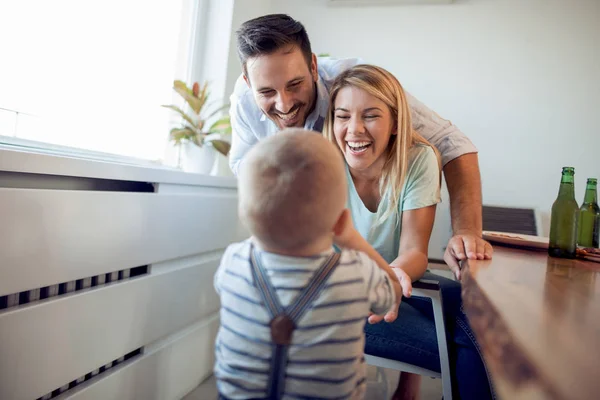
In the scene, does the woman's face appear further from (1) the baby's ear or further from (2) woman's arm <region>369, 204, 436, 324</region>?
(1) the baby's ear

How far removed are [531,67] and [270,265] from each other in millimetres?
3184

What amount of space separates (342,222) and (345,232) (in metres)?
0.03

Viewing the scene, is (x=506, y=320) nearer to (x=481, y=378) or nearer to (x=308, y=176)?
(x=308, y=176)

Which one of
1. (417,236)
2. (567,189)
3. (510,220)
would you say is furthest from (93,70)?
(510,220)

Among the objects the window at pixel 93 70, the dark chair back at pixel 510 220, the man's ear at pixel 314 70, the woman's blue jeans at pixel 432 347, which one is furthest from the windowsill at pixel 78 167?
the dark chair back at pixel 510 220

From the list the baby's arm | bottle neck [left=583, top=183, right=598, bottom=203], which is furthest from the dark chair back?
the baby's arm

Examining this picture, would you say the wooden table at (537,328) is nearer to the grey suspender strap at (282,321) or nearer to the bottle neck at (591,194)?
the grey suspender strap at (282,321)

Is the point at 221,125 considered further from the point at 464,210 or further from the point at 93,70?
the point at 464,210

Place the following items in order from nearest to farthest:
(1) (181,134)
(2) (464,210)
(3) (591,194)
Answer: (2) (464,210), (3) (591,194), (1) (181,134)

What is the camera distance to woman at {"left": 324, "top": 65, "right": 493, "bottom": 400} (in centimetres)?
110

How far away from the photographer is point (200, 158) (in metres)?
2.13

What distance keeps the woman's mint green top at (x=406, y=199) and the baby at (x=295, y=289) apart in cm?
58

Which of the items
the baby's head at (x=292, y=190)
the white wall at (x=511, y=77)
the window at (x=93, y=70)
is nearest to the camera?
the baby's head at (x=292, y=190)

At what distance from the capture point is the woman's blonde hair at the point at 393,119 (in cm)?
113
